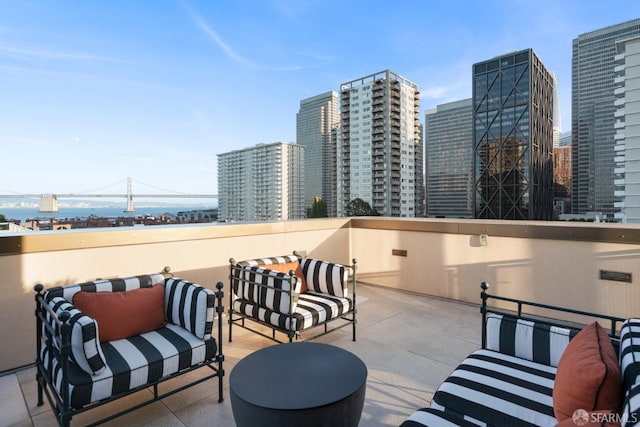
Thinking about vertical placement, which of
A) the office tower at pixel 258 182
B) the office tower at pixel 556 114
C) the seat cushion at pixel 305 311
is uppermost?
the office tower at pixel 556 114

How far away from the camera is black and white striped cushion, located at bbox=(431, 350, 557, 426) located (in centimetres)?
139

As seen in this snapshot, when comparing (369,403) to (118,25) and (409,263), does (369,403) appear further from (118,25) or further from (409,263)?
(118,25)

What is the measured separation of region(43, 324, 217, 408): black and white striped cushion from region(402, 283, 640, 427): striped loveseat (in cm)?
149

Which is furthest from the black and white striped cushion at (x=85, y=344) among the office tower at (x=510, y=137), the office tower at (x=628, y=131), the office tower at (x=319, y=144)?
the office tower at (x=319, y=144)

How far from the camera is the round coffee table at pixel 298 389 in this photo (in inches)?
57.2

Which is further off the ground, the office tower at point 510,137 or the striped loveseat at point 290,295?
the office tower at point 510,137

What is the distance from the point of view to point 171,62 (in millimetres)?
16203

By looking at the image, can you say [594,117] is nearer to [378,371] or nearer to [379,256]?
[379,256]

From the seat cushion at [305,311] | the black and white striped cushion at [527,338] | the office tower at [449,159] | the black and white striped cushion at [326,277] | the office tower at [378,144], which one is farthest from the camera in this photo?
the office tower at [449,159]

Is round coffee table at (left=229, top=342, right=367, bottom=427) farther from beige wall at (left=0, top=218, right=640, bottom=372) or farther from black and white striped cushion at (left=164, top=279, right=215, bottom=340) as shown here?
beige wall at (left=0, top=218, right=640, bottom=372)

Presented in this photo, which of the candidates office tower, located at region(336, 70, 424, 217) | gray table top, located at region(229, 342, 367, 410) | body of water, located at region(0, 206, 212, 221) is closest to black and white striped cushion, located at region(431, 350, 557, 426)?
gray table top, located at region(229, 342, 367, 410)

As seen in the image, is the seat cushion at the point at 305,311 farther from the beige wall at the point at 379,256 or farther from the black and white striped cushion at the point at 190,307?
the beige wall at the point at 379,256

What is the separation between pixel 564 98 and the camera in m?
67.0

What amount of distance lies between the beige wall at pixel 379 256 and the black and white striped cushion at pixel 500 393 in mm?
2639
